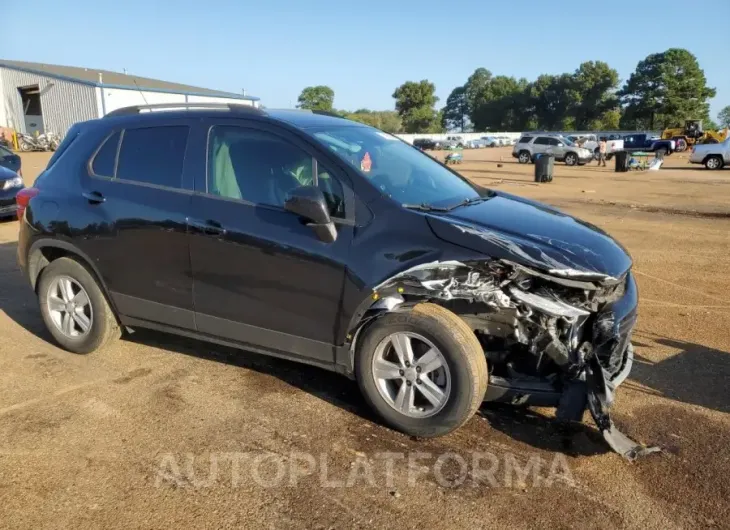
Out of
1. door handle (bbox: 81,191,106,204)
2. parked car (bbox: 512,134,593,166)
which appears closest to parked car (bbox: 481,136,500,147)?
parked car (bbox: 512,134,593,166)

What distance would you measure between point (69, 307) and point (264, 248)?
6.66 feet

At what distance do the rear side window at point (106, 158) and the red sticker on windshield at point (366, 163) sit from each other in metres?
1.96

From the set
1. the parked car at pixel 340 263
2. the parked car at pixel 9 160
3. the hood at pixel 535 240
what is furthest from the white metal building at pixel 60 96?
the hood at pixel 535 240

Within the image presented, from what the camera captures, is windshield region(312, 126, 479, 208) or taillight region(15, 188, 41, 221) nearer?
windshield region(312, 126, 479, 208)

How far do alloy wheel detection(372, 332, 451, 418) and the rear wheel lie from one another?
1184 inches

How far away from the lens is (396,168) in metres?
4.07

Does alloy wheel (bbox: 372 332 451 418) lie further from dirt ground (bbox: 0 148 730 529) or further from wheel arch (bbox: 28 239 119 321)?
wheel arch (bbox: 28 239 119 321)

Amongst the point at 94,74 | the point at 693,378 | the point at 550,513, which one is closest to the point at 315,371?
the point at 550,513

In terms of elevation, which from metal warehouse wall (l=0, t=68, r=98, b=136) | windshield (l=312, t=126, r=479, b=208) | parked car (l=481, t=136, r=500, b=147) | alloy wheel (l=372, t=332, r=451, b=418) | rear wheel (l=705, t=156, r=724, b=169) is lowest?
alloy wheel (l=372, t=332, r=451, b=418)

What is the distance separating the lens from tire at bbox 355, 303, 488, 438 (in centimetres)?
320

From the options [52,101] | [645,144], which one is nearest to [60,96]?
[52,101]

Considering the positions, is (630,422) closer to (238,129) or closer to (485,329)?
(485,329)

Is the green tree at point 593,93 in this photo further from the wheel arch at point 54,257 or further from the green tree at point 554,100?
the wheel arch at point 54,257

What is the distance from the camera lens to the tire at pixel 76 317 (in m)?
4.49
